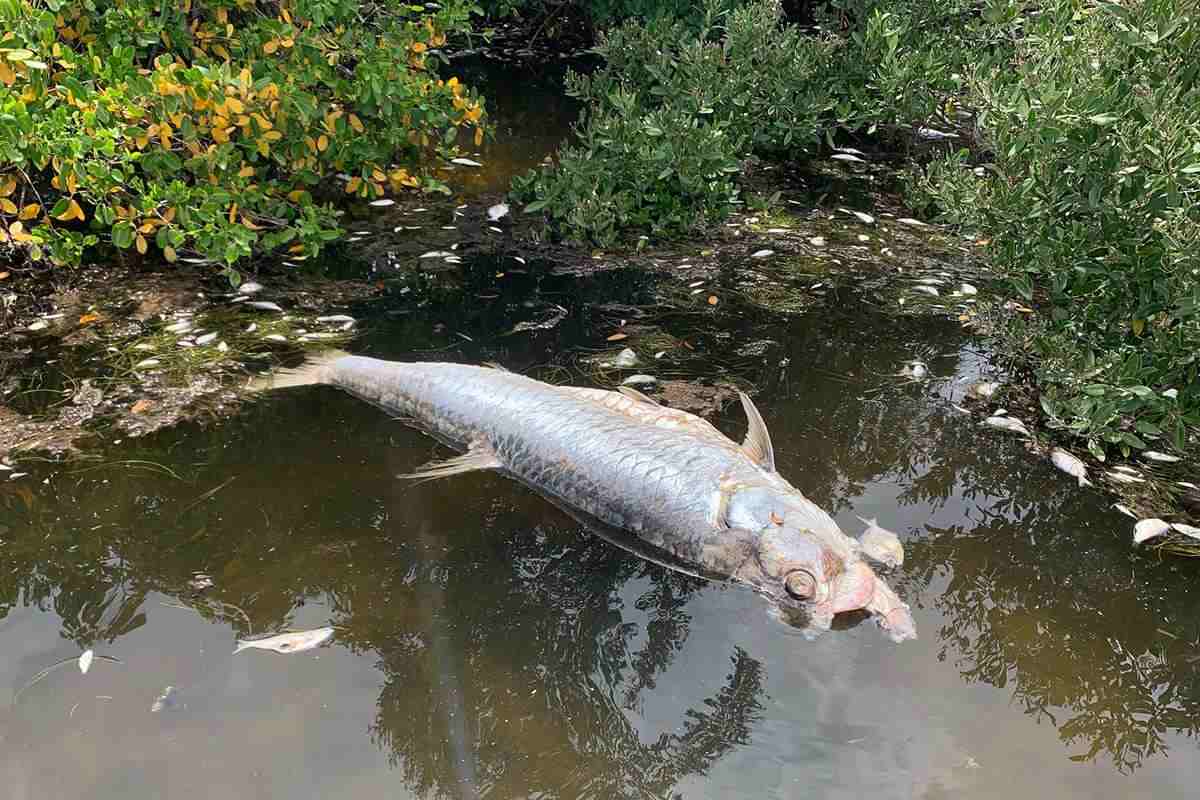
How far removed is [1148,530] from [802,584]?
5.13ft

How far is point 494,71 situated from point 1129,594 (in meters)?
9.55

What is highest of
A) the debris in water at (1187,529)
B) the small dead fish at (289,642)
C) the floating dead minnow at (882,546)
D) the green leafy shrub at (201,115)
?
the green leafy shrub at (201,115)

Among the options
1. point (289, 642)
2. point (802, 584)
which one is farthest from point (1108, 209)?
point (289, 642)

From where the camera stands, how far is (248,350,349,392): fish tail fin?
14.6ft

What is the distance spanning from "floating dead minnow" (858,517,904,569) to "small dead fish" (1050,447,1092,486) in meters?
0.95

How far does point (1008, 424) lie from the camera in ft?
14.1

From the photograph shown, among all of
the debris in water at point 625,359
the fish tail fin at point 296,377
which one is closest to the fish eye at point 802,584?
the debris in water at point 625,359

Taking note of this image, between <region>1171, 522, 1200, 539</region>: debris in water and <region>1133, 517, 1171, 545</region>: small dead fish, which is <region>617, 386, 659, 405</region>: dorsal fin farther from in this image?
<region>1171, 522, 1200, 539</region>: debris in water

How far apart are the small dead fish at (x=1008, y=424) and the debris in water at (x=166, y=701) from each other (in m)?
3.60

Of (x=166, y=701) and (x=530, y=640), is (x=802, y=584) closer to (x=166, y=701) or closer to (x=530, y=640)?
(x=530, y=640)

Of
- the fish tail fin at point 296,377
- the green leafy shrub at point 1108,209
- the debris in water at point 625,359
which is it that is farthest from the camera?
the debris in water at point 625,359

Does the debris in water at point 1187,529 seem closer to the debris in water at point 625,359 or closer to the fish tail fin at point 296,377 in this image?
the debris in water at point 625,359

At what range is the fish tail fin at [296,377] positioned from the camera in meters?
4.45

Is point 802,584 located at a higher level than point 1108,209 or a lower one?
lower
